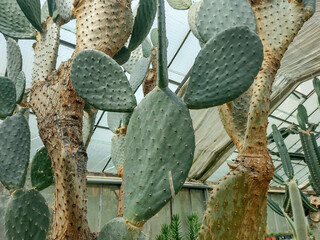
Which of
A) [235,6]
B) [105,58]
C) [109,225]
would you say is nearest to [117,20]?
[105,58]

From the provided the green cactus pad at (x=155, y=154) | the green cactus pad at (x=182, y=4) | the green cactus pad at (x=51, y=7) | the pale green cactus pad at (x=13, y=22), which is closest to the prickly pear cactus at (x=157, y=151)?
the green cactus pad at (x=155, y=154)

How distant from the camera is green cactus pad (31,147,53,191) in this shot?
1.36 meters

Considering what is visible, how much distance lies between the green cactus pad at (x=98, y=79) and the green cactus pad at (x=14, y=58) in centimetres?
68

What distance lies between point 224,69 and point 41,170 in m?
1.02

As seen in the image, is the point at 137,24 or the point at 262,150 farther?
the point at 137,24

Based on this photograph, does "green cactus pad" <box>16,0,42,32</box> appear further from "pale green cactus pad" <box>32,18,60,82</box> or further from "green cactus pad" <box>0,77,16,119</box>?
"green cactus pad" <box>0,77,16,119</box>

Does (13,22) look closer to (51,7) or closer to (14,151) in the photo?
(51,7)

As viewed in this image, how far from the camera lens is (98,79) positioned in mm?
919

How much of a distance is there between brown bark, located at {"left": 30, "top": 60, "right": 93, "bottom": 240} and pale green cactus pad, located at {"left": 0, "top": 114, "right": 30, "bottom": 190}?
14cm

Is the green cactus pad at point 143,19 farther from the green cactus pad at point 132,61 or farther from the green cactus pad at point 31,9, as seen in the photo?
the green cactus pad at point 132,61

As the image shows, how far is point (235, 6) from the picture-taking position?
46.7 inches

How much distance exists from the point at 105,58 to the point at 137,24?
476mm

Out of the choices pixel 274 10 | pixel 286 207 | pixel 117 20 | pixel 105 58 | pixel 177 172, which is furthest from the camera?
pixel 286 207

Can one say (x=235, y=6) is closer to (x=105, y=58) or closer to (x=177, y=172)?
(x=105, y=58)
